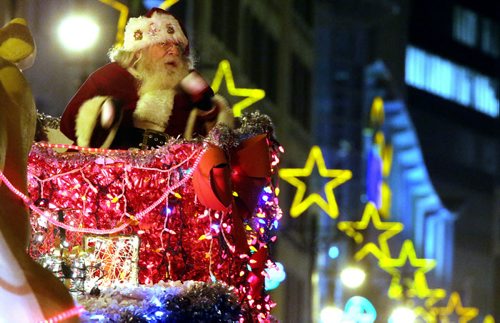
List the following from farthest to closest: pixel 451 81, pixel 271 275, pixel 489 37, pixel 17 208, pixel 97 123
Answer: pixel 489 37 → pixel 451 81 → pixel 271 275 → pixel 97 123 → pixel 17 208

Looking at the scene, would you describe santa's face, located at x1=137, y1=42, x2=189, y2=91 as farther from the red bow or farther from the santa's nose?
the red bow

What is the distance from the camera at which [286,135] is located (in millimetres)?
34688

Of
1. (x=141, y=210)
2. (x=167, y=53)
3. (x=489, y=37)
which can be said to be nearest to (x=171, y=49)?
(x=167, y=53)

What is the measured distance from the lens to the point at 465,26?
77750 millimetres

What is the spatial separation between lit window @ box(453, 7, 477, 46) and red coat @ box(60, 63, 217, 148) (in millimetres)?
69226

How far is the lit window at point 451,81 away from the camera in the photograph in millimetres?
69312

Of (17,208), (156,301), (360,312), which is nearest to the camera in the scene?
(17,208)

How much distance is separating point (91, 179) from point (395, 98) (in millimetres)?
49104

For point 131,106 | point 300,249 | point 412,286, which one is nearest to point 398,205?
point 412,286

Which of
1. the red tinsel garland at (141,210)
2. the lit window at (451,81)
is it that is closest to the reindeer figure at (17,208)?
the red tinsel garland at (141,210)

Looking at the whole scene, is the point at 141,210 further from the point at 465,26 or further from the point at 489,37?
the point at 489,37

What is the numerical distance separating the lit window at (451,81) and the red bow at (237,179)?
5994 centimetres

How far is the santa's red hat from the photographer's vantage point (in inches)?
316

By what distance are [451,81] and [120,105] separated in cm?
6891
